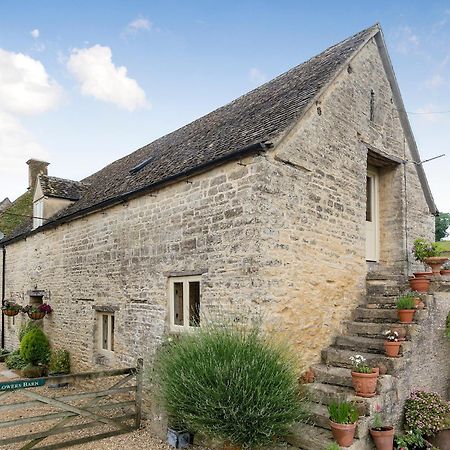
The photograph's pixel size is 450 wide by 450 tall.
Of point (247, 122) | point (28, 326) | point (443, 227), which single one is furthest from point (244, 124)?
point (443, 227)

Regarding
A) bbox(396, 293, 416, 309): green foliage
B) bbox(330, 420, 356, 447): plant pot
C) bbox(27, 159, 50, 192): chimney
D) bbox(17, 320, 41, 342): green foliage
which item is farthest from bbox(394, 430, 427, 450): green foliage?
bbox(27, 159, 50, 192): chimney

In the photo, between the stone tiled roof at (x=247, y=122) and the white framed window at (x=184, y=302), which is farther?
the white framed window at (x=184, y=302)

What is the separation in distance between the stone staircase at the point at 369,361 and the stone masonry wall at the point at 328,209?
0.86 ft

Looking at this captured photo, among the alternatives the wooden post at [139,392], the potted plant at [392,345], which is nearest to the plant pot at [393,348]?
the potted plant at [392,345]

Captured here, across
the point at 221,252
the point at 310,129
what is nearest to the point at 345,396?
the point at 221,252

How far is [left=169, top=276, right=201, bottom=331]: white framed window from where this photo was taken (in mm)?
7730

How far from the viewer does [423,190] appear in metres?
10.9

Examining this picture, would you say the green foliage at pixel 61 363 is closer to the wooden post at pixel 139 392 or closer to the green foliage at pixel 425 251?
the wooden post at pixel 139 392

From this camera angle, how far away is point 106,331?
10.6 metres

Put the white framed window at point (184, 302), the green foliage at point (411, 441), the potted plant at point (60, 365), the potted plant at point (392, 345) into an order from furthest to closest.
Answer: the potted plant at point (60, 365), the white framed window at point (184, 302), the potted plant at point (392, 345), the green foliage at point (411, 441)

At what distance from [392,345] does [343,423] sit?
1768 millimetres

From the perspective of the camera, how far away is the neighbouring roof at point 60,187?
1412cm

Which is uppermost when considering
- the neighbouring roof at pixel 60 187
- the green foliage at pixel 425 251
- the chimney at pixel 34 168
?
the chimney at pixel 34 168

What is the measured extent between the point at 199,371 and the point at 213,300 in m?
1.67
